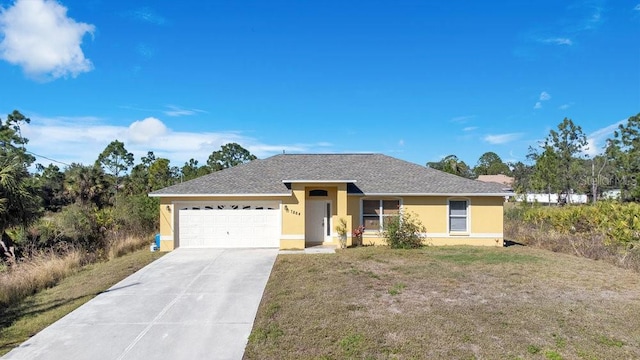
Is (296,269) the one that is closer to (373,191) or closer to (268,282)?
(268,282)

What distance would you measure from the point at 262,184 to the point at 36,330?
37.1 feet

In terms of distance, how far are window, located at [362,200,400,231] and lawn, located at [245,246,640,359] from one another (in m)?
4.70

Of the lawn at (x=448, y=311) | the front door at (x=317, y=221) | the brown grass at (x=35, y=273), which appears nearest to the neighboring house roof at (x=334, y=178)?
the front door at (x=317, y=221)

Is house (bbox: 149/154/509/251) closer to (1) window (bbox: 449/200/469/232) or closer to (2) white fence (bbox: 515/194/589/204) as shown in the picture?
(1) window (bbox: 449/200/469/232)

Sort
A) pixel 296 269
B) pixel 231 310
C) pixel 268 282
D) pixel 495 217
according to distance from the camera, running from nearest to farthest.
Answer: pixel 231 310, pixel 268 282, pixel 296 269, pixel 495 217

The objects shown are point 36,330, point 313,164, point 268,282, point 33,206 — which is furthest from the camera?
point 313,164

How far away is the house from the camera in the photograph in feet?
57.1

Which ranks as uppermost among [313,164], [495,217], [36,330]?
[313,164]

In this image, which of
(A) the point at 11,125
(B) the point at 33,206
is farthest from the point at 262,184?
(A) the point at 11,125

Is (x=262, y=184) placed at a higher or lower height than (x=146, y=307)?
higher

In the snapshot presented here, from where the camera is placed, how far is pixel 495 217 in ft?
60.3

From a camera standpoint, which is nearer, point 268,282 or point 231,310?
point 231,310

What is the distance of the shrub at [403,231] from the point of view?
17.5 metres

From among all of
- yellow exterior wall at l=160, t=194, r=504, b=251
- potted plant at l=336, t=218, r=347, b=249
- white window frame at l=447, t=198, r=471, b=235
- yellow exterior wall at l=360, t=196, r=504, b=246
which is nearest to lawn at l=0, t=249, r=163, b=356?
yellow exterior wall at l=160, t=194, r=504, b=251
